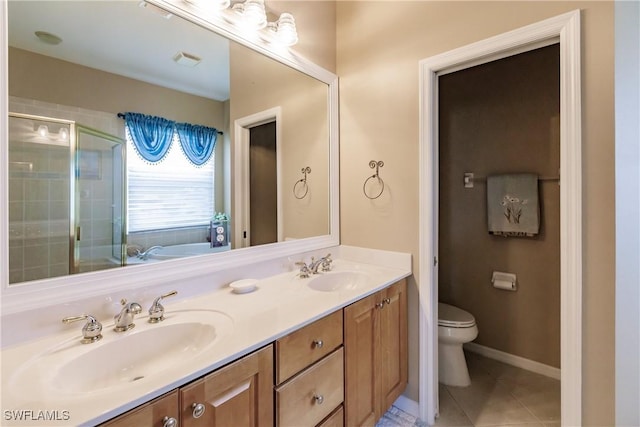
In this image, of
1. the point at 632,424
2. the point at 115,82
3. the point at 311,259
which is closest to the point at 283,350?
the point at 311,259

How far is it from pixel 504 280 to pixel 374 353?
1.42 meters

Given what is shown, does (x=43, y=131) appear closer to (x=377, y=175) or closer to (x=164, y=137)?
(x=164, y=137)

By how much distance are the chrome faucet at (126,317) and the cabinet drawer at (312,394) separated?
54cm

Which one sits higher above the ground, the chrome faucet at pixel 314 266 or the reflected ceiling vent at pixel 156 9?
the reflected ceiling vent at pixel 156 9

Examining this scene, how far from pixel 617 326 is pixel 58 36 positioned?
92.6 inches

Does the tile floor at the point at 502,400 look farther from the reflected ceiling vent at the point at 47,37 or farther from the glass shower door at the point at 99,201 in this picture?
the reflected ceiling vent at the point at 47,37

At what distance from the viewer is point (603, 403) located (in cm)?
118

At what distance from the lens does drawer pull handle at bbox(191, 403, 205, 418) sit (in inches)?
29.0

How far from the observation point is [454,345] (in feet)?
6.52

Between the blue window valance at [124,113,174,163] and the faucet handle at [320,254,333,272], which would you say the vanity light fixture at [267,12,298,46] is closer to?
the blue window valance at [124,113,174,163]

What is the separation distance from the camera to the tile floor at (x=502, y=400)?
5.39 ft

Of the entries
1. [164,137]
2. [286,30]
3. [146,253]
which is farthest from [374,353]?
[286,30]

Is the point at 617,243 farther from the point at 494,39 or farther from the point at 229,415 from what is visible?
the point at 229,415

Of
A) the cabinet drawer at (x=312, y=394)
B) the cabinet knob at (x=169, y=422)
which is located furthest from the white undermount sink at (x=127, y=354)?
the cabinet drawer at (x=312, y=394)
